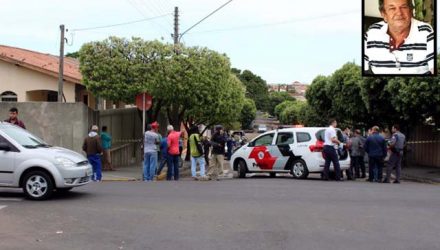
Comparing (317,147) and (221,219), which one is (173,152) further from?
(221,219)

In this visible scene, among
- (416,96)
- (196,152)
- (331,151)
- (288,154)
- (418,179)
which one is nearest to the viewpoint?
(331,151)

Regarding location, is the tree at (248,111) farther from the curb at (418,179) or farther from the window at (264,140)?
the window at (264,140)

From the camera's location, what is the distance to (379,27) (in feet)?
68.1

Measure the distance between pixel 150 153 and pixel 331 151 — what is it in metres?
5.20

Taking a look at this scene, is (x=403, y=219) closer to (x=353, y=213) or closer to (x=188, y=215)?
(x=353, y=213)

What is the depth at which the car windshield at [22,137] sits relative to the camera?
11.7 metres

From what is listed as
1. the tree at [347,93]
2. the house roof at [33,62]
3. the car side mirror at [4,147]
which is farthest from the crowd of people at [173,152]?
the house roof at [33,62]

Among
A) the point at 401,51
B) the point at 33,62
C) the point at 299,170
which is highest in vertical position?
the point at 33,62

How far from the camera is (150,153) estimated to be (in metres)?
17.1

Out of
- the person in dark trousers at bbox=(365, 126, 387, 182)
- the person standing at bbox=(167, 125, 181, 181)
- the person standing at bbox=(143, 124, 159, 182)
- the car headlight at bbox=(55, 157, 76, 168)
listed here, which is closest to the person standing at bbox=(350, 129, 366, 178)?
the person in dark trousers at bbox=(365, 126, 387, 182)

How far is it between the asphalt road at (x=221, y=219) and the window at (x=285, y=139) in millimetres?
4505

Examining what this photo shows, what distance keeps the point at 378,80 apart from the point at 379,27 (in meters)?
4.56

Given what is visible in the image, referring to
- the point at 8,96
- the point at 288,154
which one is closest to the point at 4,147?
the point at 288,154

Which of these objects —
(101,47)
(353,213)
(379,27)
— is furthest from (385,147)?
(101,47)
